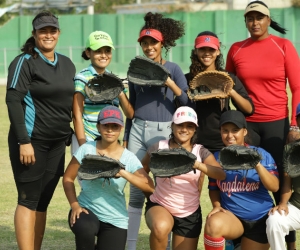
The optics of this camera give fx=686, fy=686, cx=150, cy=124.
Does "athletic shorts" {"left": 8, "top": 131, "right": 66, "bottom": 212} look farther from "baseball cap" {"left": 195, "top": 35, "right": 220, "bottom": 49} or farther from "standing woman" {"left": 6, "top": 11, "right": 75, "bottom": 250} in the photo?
"baseball cap" {"left": 195, "top": 35, "right": 220, "bottom": 49}

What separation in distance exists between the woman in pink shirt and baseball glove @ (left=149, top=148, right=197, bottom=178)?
21cm

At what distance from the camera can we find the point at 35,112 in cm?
531

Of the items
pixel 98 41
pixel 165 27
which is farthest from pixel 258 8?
pixel 98 41

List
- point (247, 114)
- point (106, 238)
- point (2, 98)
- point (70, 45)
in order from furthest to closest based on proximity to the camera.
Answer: point (70, 45) < point (2, 98) < point (247, 114) < point (106, 238)

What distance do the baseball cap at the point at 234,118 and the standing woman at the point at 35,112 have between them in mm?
1220

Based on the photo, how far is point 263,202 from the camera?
204 inches

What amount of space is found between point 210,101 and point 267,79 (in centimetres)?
49

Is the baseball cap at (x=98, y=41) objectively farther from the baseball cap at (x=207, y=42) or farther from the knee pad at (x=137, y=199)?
the knee pad at (x=137, y=199)

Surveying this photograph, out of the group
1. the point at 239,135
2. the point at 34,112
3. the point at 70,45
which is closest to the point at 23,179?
the point at 34,112

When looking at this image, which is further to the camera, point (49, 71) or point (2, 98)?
point (2, 98)

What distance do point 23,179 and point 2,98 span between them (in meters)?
16.8

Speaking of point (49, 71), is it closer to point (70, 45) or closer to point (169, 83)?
point (169, 83)

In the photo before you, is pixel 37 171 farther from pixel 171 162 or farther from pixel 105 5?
pixel 105 5

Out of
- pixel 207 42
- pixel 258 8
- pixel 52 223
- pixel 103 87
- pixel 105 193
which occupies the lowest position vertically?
pixel 52 223
